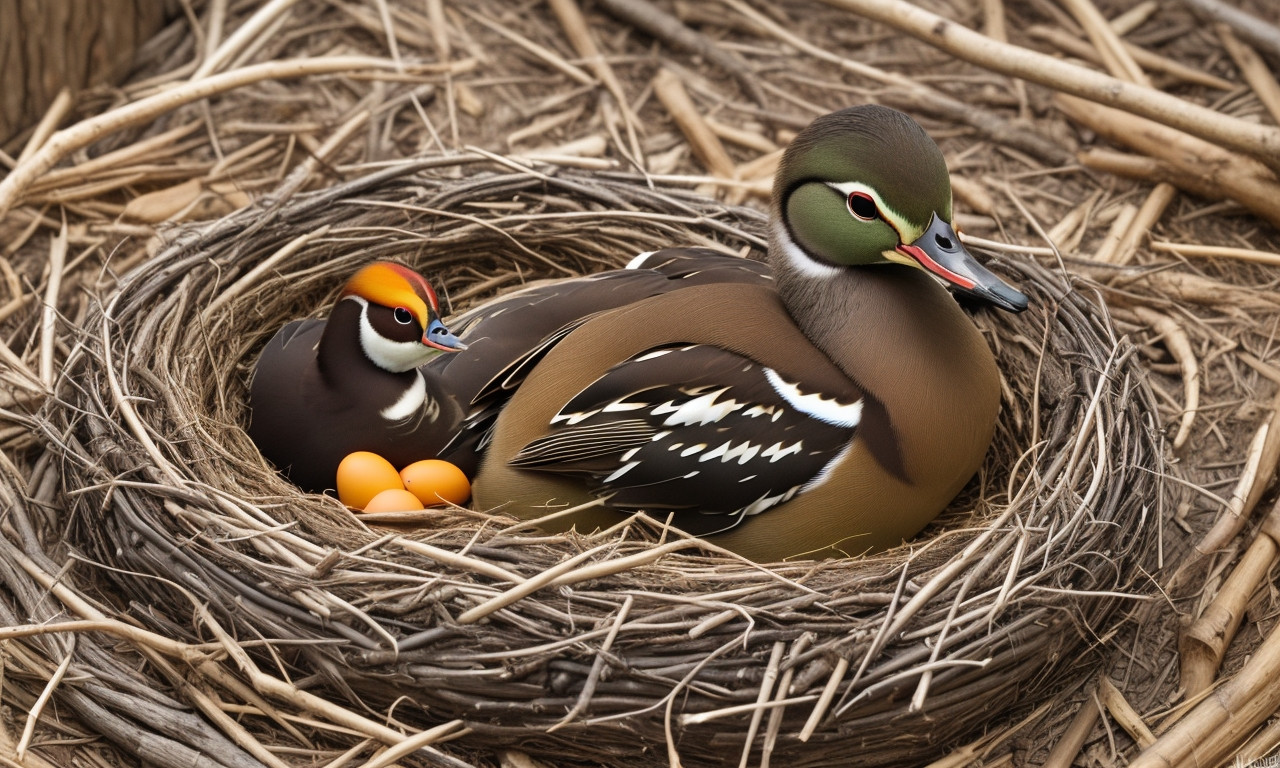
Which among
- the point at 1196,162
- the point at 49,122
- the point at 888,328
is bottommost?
the point at 888,328

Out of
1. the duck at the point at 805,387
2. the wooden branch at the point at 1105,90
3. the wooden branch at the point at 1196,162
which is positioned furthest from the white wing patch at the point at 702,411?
the wooden branch at the point at 1196,162

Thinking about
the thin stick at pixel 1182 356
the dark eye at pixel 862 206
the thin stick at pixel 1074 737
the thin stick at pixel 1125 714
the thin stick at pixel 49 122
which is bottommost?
the thin stick at pixel 1074 737

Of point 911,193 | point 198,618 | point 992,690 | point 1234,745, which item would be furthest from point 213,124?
point 1234,745

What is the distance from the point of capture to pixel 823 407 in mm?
2846

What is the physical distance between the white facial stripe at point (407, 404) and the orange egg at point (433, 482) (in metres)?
0.15

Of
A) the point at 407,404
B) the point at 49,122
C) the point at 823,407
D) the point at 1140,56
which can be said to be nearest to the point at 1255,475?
the point at 823,407

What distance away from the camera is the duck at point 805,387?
2836 millimetres

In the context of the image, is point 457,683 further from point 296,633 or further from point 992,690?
point 992,690

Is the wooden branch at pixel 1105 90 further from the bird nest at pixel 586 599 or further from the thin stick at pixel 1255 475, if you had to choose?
the thin stick at pixel 1255 475

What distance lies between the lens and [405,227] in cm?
384

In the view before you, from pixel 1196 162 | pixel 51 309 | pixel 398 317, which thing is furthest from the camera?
pixel 1196 162

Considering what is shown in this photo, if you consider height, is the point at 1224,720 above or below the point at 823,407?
below

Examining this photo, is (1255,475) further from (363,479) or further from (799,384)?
(363,479)

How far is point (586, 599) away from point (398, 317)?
3.42ft
